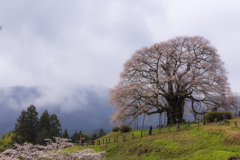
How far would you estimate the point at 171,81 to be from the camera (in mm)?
31812

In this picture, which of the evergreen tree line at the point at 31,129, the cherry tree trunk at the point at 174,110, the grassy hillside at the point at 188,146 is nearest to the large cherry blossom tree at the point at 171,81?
the cherry tree trunk at the point at 174,110

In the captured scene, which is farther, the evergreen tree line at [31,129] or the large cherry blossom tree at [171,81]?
the evergreen tree line at [31,129]

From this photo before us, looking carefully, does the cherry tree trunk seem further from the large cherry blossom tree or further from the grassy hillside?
the grassy hillside

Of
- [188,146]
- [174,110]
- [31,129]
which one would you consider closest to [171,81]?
[174,110]

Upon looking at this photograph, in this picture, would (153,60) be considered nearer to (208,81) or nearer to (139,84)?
(139,84)

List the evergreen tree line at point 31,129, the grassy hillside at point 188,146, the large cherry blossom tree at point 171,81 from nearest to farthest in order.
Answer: the grassy hillside at point 188,146 → the large cherry blossom tree at point 171,81 → the evergreen tree line at point 31,129

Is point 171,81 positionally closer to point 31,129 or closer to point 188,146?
point 188,146

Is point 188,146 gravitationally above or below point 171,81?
below

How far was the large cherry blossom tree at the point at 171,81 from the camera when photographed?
32094 mm

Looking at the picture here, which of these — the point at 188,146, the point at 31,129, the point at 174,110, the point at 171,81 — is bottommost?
the point at 31,129

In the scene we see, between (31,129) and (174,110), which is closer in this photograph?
(174,110)

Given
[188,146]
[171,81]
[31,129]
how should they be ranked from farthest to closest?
1. [31,129]
2. [171,81]
3. [188,146]

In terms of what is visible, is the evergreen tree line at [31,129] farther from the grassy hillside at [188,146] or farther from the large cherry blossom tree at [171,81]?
the grassy hillside at [188,146]

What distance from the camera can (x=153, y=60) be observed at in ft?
115
